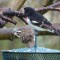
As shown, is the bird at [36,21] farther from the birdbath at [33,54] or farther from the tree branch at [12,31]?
the birdbath at [33,54]

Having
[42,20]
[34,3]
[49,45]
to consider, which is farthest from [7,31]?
[49,45]

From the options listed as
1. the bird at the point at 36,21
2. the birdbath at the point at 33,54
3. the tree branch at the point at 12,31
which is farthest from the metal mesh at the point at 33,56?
the bird at the point at 36,21

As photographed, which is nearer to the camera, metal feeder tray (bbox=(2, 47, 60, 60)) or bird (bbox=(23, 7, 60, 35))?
metal feeder tray (bbox=(2, 47, 60, 60))

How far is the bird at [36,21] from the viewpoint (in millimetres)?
5504

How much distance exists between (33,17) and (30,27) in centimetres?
26

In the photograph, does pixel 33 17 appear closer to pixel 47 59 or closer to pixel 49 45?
pixel 47 59

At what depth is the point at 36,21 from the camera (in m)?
5.77

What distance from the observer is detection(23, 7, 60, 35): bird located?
550 centimetres

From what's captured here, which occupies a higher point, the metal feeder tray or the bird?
the bird

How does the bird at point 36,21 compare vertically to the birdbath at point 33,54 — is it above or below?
above

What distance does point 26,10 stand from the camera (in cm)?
587

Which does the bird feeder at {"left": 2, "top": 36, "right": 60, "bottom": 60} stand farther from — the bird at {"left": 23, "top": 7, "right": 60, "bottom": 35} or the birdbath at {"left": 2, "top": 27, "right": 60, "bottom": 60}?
the bird at {"left": 23, "top": 7, "right": 60, "bottom": 35}

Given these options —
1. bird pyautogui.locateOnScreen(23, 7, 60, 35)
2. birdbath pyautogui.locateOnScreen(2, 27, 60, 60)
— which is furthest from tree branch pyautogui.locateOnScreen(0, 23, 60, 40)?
birdbath pyautogui.locateOnScreen(2, 27, 60, 60)

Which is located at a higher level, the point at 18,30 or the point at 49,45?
the point at 18,30
